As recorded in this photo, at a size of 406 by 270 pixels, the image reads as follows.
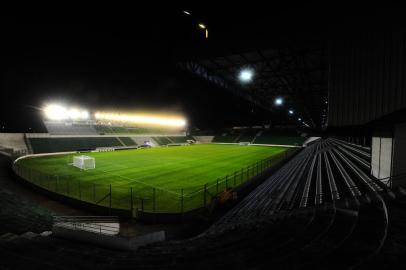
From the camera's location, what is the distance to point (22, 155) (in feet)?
99.8

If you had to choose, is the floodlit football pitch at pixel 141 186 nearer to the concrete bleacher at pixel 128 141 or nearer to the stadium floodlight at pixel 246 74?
the stadium floodlight at pixel 246 74

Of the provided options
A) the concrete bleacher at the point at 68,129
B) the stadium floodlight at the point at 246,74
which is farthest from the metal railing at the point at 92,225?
the concrete bleacher at the point at 68,129

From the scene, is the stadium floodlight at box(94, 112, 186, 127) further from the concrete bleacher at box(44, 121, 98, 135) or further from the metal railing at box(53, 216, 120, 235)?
the metal railing at box(53, 216, 120, 235)

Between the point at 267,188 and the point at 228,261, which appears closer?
the point at 228,261

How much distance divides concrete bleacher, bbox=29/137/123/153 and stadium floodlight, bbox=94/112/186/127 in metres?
9.12

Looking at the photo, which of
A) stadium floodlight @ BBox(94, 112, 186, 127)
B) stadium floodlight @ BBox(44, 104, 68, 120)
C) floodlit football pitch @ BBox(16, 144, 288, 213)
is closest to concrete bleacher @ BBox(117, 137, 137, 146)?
stadium floodlight @ BBox(94, 112, 186, 127)

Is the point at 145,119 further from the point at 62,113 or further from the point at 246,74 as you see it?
the point at 246,74

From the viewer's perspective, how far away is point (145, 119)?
65250 millimetres

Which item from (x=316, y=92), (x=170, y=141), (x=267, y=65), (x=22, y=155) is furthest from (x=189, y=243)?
(x=170, y=141)

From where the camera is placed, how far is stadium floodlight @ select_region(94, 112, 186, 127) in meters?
55.3

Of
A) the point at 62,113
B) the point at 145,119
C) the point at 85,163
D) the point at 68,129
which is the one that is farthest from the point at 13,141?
the point at 145,119

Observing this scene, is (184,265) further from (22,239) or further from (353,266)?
(22,239)

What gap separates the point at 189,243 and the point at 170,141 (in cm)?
5544

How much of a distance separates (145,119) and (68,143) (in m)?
26.9
